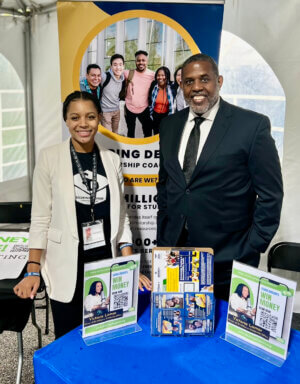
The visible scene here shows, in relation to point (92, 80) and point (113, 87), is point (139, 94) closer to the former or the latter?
point (113, 87)

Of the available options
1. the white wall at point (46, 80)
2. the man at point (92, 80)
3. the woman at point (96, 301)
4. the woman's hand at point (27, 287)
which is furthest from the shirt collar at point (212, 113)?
the white wall at point (46, 80)

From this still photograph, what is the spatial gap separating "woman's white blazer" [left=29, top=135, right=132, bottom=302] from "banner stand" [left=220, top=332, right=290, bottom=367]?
2.15 ft

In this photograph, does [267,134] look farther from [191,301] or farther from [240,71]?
[240,71]

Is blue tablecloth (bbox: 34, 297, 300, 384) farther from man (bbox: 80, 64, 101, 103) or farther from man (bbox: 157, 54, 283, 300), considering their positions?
Result: man (bbox: 80, 64, 101, 103)

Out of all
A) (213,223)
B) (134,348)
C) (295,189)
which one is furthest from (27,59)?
(134,348)

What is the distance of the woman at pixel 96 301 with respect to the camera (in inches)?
47.2

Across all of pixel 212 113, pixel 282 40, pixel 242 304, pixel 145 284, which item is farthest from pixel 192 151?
pixel 282 40

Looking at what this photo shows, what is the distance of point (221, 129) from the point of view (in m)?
1.63

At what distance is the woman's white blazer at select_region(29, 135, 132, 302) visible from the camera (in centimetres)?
156

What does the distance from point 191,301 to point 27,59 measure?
2.55m

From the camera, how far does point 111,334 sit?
1.27 meters

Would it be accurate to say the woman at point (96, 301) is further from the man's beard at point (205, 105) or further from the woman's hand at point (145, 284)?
the man's beard at point (205, 105)

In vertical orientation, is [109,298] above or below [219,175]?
below

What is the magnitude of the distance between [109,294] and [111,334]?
6.1 inches
